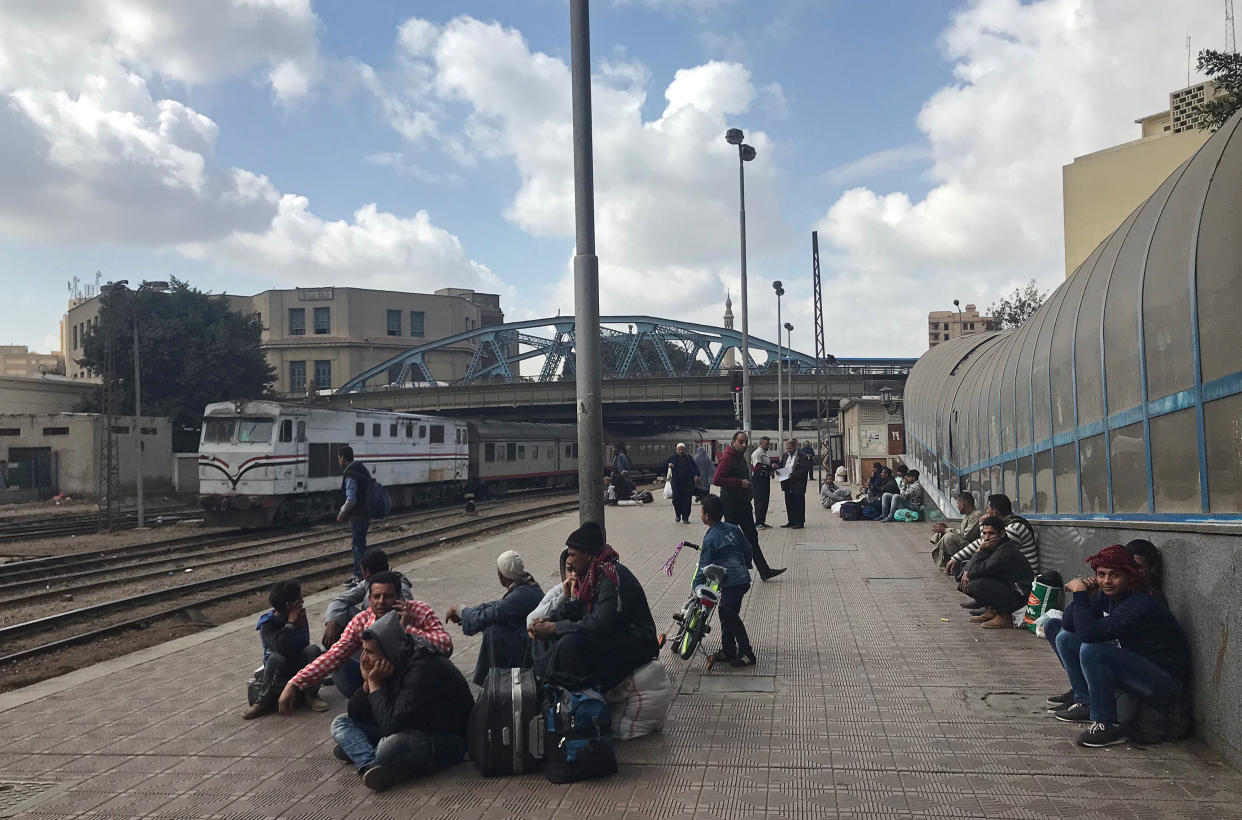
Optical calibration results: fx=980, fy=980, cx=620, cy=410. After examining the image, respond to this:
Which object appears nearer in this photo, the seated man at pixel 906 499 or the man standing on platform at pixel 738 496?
the man standing on platform at pixel 738 496

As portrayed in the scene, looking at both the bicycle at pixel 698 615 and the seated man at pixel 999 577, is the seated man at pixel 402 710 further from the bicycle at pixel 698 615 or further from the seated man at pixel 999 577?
the seated man at pixel 999 577

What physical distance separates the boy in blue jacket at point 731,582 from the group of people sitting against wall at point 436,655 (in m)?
1.51

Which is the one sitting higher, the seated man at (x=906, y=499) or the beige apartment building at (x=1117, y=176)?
the beige apartment building at (x=1117, y=176)

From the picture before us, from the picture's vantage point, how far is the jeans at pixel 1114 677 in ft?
18.0

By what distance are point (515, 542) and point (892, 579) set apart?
9.06 meters

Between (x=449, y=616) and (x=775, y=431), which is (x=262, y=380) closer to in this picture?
(x=775, y=431)

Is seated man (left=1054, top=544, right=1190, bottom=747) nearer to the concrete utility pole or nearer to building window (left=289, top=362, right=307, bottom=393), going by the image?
the concrete utility pole

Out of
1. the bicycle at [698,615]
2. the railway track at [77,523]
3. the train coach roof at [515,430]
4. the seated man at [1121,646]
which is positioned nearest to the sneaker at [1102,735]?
the seated man at [1121,646]

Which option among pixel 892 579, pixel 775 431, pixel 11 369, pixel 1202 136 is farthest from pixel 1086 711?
pixel 11 369

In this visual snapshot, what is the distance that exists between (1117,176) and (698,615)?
40008 mm

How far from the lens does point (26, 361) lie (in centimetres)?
9725

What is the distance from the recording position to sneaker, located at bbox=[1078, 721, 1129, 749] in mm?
5496

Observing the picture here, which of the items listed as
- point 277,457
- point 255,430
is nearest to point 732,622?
point 277,457

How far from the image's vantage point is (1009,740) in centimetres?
569
